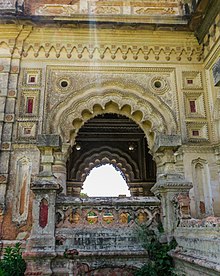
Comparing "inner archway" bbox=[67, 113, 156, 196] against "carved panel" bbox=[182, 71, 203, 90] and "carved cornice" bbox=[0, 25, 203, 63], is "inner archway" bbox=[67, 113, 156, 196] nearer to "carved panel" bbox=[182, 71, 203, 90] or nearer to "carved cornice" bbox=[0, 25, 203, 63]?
"carved cornice" bbox=[0, 25, 203, 63]

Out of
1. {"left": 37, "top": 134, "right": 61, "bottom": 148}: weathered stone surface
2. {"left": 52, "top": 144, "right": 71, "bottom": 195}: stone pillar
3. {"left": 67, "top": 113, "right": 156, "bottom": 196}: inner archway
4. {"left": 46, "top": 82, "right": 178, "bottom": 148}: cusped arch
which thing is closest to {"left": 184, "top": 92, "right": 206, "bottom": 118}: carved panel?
{"left": 46, "top": 82, "right": 178, "bottom": 148}: cusped arch

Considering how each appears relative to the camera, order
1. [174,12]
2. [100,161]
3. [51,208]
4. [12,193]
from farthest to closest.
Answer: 1. [100,161]
2. [174,12]
3. [12,193]
4. [51,208]

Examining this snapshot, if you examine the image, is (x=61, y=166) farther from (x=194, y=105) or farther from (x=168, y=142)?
(x=194, y=105)

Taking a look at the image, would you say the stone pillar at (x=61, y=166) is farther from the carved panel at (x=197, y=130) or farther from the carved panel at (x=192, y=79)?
the carved panel at (x=192, y=79)

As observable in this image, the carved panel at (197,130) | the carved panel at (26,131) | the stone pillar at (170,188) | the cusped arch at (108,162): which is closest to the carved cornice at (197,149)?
the carved panel at (197,130)

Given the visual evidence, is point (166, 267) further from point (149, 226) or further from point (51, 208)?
point (51, 208)

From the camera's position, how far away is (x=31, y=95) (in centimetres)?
814

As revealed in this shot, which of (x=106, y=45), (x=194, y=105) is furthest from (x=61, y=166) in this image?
(x=194, y=105)

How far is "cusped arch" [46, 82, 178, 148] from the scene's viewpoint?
7953mm

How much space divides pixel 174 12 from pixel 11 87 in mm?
4992

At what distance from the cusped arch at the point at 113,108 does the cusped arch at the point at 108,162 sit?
4.23 metres

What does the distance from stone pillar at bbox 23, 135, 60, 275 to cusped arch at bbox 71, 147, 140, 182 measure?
6.45 metres

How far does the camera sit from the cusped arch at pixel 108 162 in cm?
1234

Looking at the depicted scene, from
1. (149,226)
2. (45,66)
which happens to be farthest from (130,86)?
(149,226)
